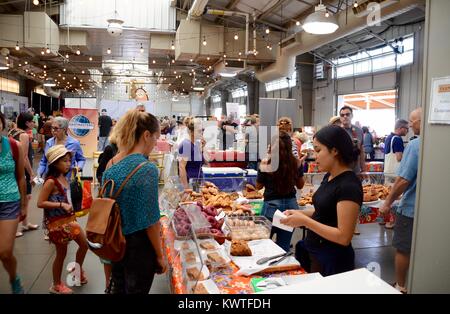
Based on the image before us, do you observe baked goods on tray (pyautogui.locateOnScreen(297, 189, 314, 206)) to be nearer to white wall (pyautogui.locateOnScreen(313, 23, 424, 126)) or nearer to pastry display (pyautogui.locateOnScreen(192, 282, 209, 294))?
pastry display (pyautogui.locateOnScreen(192, 282, 209, 294))

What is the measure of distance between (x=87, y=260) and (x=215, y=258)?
2.99 meters

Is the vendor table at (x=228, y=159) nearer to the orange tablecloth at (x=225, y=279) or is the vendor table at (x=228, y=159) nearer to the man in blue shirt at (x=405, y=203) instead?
the man in blue shirt at (x=405, y=203)

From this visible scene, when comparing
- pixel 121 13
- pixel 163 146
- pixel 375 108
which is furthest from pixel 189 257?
pixel 375 108

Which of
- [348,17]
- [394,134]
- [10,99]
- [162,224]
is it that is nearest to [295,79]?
[348,17]

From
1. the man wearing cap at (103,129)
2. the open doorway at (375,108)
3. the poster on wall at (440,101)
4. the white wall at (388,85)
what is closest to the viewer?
the poster on wall at (440,101)

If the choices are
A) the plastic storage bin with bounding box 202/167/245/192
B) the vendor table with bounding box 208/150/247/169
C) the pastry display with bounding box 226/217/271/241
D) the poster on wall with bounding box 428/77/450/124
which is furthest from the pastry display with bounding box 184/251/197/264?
the vendor table with bounding box 208/150/247/169

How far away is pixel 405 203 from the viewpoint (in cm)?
336

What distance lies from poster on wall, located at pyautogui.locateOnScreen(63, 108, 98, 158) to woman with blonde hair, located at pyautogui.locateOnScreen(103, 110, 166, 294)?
798 cm

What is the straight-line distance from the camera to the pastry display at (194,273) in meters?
1.91

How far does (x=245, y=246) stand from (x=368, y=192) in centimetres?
286

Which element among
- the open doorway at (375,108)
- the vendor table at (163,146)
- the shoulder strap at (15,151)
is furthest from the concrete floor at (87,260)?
the open doorway at (375,108)

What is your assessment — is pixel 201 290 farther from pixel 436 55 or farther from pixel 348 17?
pixel 348 17

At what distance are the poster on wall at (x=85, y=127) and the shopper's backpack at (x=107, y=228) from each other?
27.0 ft

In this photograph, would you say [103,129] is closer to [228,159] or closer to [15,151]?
[228,159]
